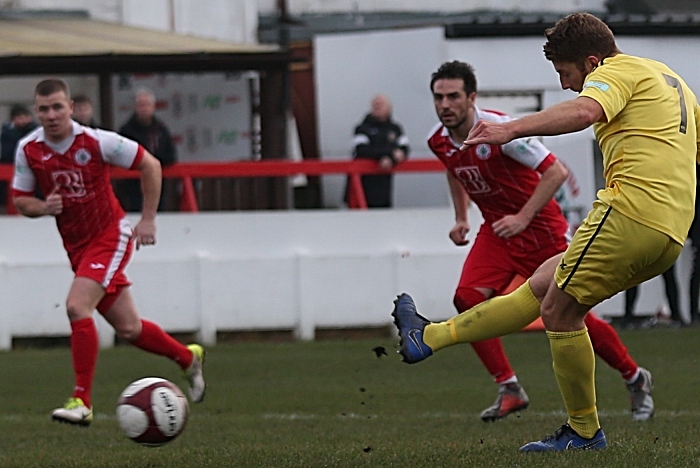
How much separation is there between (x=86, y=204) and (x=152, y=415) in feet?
8.64

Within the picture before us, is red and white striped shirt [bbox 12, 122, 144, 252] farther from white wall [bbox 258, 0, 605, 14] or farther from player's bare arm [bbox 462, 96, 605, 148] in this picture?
white wall [bbox 258, 0, 605, 14]

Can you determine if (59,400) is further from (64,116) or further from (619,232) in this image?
(619,232)

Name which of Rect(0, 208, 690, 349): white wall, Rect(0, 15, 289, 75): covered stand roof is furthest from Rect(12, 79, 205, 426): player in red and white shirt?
Rect(0, 15, 289, 75): covered stand roof

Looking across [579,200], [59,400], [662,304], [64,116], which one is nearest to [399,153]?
[579,200]

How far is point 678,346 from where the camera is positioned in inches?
532

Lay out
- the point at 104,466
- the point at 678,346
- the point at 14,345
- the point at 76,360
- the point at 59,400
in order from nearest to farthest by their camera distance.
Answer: the point at 104,466 < the point at 76,360 < the point at 59,400 < the point at 678,346 < the point at 14,345

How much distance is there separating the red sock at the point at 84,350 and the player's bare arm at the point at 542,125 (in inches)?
148

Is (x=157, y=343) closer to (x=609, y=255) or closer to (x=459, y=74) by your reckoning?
(x=459, y=74)

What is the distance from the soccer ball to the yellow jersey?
2266 millimetres

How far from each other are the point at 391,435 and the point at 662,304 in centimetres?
928

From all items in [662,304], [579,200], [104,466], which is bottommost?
[662,304]

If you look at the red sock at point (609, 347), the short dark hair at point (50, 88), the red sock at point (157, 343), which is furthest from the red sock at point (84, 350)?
the red sock at point (609, 347)

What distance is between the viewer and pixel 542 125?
557 centimetres

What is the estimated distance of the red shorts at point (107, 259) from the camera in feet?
29.2
